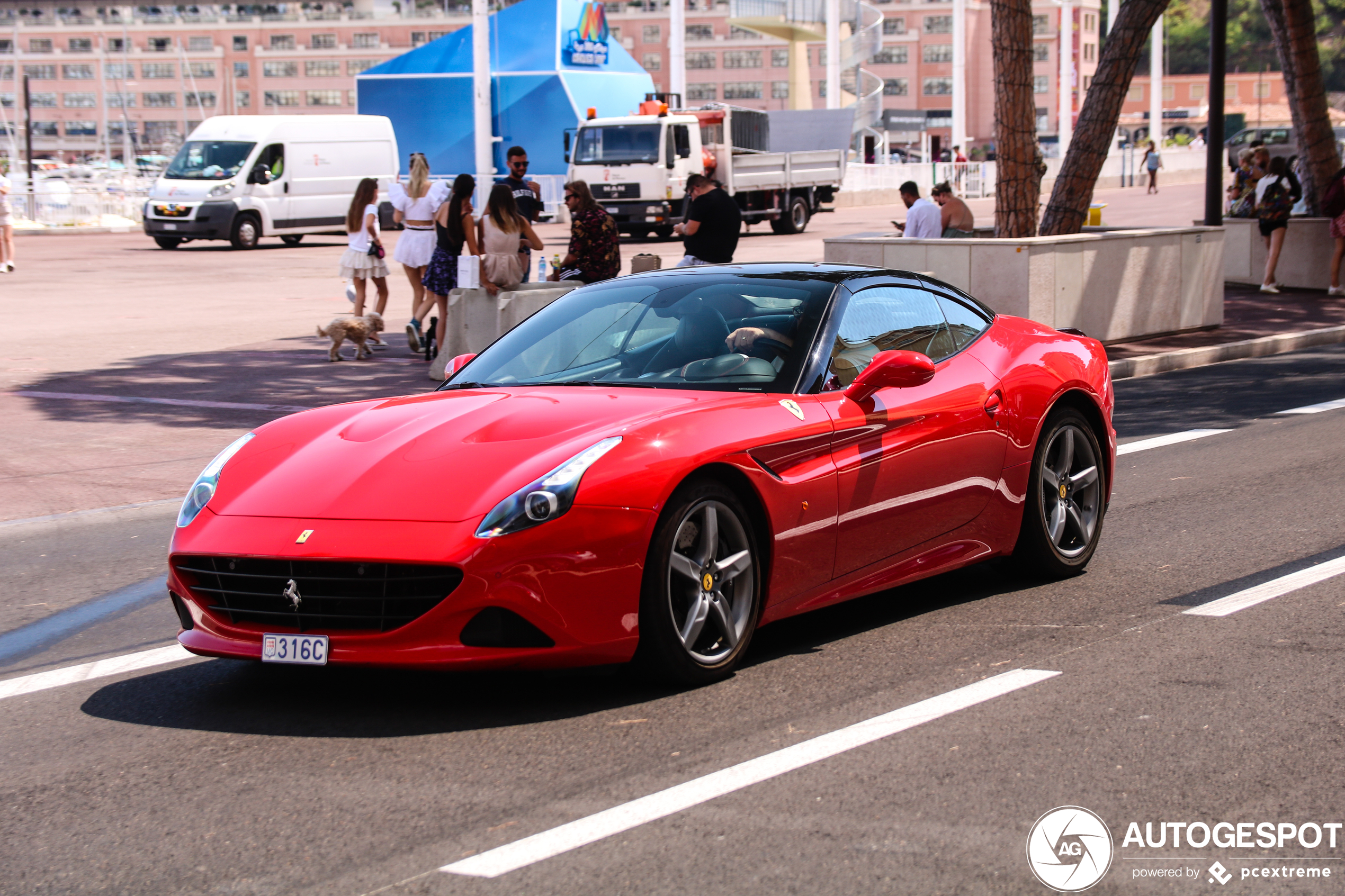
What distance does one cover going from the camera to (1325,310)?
20.4m

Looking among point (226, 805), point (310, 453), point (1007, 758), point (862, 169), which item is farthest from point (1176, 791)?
point (862, 169)

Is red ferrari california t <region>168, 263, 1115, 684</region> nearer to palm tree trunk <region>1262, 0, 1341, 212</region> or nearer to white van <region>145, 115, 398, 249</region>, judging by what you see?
palm tree trunk <region>1262, 0, 1341, 212</region>

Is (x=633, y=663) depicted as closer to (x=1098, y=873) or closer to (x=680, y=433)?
(x=680, y=433)

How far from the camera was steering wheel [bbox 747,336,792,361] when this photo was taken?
5.76 meters

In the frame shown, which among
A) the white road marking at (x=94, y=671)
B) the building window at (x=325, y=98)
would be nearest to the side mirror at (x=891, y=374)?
the white road marking at (x=94, y=671)

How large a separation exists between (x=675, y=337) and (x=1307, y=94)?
70.8ft

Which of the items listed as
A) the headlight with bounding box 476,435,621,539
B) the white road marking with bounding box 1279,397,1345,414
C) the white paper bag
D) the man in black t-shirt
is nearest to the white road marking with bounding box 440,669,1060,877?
the headlight with bounding box 476,435,621,539

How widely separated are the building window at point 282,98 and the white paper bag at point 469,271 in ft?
412

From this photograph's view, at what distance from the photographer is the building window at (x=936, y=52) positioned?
420ft

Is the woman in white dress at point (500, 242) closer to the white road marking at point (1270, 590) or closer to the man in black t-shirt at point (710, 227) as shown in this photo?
the man in black t-shirt at point (710, 227)

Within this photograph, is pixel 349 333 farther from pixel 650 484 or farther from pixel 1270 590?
pixel 650 484

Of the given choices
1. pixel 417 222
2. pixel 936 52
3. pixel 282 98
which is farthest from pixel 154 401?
pixel 282 98

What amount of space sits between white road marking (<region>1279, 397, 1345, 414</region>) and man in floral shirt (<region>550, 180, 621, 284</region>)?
5947 millimetres

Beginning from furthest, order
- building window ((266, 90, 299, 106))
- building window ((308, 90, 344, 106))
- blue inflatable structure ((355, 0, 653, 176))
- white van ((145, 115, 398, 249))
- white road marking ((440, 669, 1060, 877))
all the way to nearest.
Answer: building window ((266, 90, 299, 106)), building window ((308, 90, 344, 106)), blue inflatable structure ((355, 0, 653, 176)), white van ((145, 115, 398, 249)), white road marking ((440, 669, 1060, 877))
